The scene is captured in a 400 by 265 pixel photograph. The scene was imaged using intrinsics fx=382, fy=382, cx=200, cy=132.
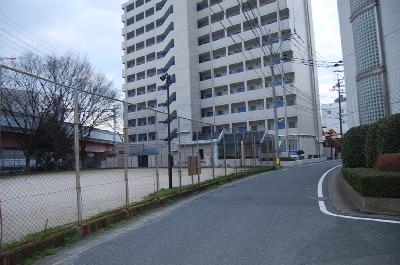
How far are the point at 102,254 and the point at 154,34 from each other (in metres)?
69.3

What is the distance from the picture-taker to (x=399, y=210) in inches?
339

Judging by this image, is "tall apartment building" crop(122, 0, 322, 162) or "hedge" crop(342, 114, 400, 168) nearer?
"hedge" crop(342, 114, 400, 168)

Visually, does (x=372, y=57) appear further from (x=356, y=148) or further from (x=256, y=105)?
(x=256, y=105)

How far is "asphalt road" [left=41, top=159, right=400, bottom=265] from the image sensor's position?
5.52 m

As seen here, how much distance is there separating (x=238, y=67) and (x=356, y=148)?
44.2 meters

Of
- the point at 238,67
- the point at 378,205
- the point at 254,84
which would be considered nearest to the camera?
the point at 378,205

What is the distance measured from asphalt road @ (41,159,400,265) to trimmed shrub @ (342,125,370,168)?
738 centimetres

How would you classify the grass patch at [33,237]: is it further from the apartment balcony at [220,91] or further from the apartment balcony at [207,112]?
the apartment balcony at [207,112]

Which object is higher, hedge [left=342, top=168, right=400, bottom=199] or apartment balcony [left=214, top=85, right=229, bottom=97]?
apartment balcony [left=214, top=85, right=229, bottom=97]

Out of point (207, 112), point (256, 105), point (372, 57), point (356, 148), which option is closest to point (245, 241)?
point (356, 148)

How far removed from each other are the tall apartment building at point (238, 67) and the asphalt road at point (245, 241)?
4231 centimetres

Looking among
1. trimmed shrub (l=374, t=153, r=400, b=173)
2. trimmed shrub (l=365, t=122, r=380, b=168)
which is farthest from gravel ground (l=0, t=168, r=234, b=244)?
trimmed shrub (l=365, t=122, r=380, b=168)

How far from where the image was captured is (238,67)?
59281mm

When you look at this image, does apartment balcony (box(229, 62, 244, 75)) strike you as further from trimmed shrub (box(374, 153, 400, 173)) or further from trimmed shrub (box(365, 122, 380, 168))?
trimmed shrub (box(374, 153, 400, 173))
